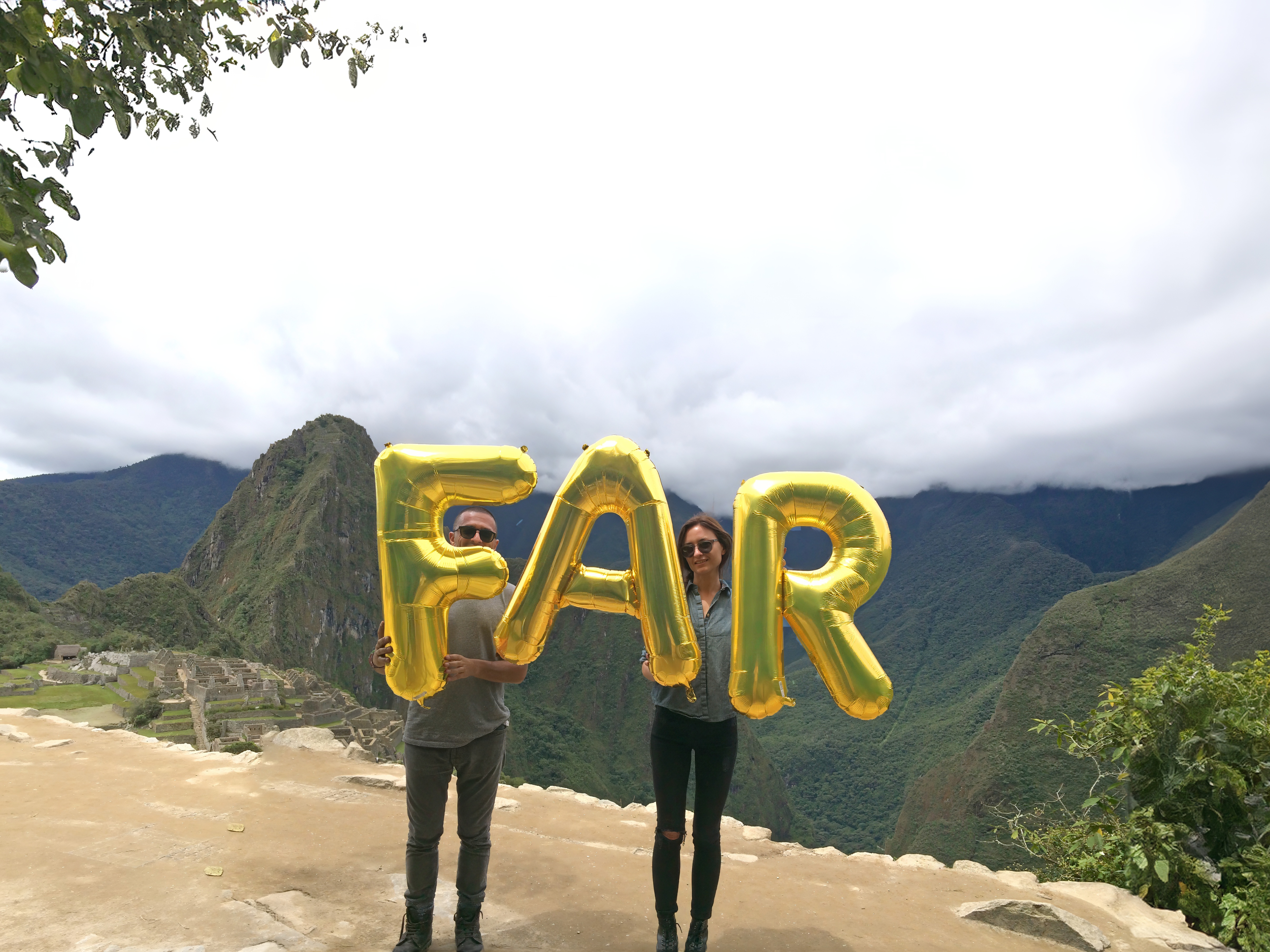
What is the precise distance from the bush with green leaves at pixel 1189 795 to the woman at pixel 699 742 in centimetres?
386

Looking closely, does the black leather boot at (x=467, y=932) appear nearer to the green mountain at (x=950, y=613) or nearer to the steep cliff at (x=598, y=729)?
the green mountain at (x=950, y=613)

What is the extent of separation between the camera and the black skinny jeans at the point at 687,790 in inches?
128

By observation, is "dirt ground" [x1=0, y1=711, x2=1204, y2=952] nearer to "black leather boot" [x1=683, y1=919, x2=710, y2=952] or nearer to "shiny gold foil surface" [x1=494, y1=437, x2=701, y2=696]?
"black leather boot" [x1=683, y1=919, x2=710, y2=952]

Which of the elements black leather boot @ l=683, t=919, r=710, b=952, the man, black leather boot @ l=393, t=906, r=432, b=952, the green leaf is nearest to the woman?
black leather boot @ l=683, t=919, r=710, b=952

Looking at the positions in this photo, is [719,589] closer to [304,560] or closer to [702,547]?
[702,547]

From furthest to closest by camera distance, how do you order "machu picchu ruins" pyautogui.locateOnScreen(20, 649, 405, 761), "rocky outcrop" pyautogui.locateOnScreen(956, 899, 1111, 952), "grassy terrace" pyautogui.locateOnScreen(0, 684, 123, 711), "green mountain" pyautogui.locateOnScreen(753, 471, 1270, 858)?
"green mountain" pyautogui.locateOnScreen(753, 471, 1270, 858)
"machu picchu ruins" pyautogui.locateOnScreen(20, 649, 405, 761)
"grassy terrace" pyautogui.locateOnScreen(0, 684, 123, 711)
"rocky outcrop" pyautogui.locateOnScreen(956, 899, 1111, 952)

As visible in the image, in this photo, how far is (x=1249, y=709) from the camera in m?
5.01

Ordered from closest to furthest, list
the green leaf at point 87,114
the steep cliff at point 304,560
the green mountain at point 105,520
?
the green leaf at point 87,114, the steep cliff at point 304,560, the green mountain at point 105,520

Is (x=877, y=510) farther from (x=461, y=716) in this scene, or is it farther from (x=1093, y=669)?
(x=1093, y=669)

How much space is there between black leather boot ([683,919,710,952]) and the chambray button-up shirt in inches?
48.4

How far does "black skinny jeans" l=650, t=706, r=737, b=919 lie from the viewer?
10.7 ft

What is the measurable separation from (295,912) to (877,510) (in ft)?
14.6

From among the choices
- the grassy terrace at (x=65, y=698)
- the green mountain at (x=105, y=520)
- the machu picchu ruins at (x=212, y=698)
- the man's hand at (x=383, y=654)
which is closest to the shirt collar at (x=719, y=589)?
the man's hand at (x=383, y=654)

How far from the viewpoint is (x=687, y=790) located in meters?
3.33
